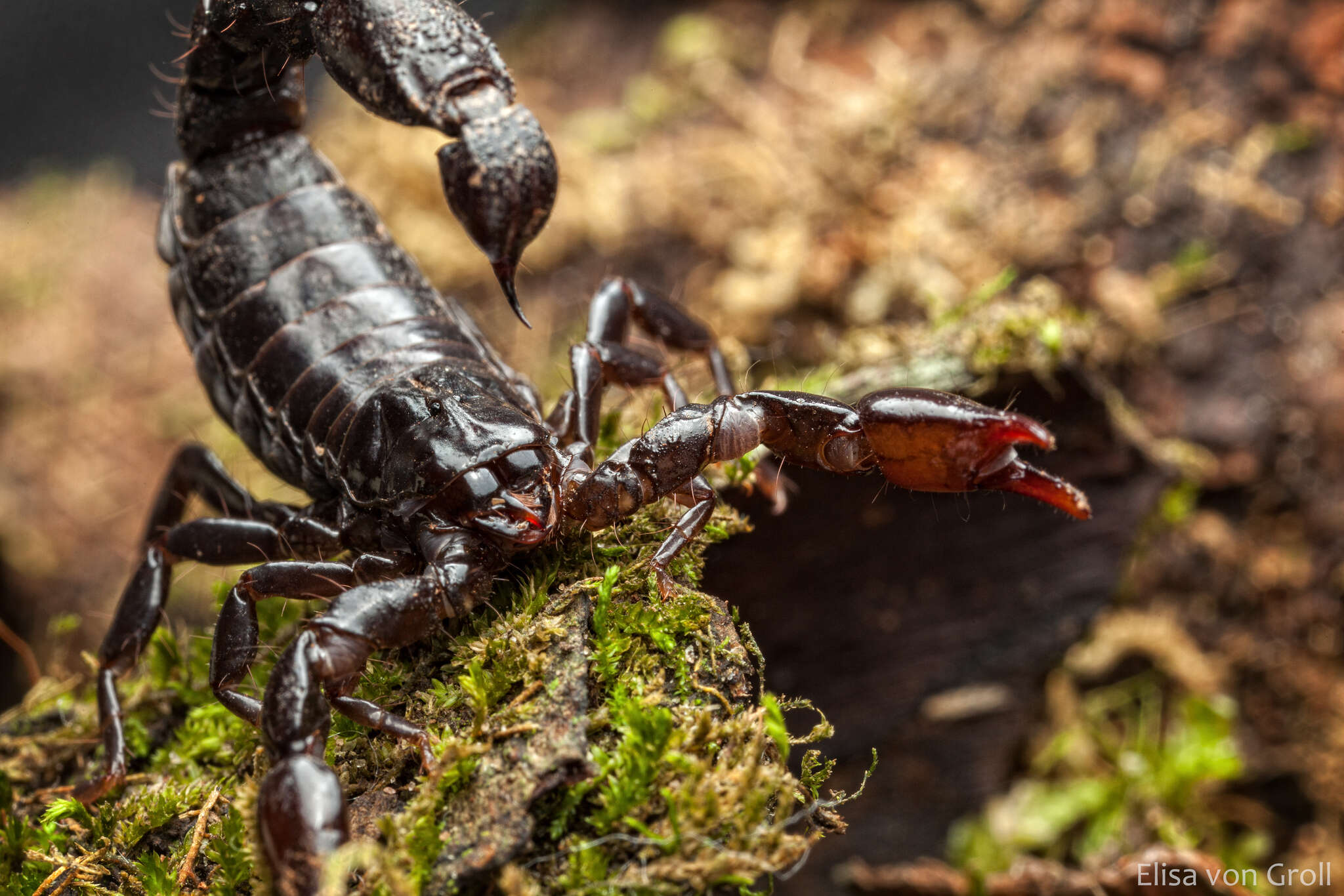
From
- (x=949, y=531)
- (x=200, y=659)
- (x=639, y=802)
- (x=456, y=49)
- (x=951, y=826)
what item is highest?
(x=456, y=49)

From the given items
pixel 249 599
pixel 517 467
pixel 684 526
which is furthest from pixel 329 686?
pixel 684 526

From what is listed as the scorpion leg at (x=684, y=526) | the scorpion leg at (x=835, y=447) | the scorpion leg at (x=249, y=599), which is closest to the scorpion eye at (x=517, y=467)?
the scorpion leg at (x=835, y=447)

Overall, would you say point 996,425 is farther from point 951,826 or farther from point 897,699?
point 951,826

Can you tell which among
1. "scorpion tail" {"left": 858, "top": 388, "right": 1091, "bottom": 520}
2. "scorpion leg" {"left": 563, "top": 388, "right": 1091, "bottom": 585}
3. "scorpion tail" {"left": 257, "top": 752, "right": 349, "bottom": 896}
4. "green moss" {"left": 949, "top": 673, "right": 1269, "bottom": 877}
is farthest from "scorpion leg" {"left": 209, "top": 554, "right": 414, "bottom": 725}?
"green moss" {"left": 949, "top": 673, "right": 1269, "bottom": 877}

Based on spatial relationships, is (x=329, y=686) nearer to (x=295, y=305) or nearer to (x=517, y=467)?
(x=517, y=467)

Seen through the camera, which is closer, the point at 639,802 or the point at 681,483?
the point at 639,802

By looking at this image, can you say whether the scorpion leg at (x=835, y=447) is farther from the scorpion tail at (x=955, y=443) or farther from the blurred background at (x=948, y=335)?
the blurred background at (x=948, y=335)

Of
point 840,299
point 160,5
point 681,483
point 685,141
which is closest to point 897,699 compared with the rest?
point 681,483
